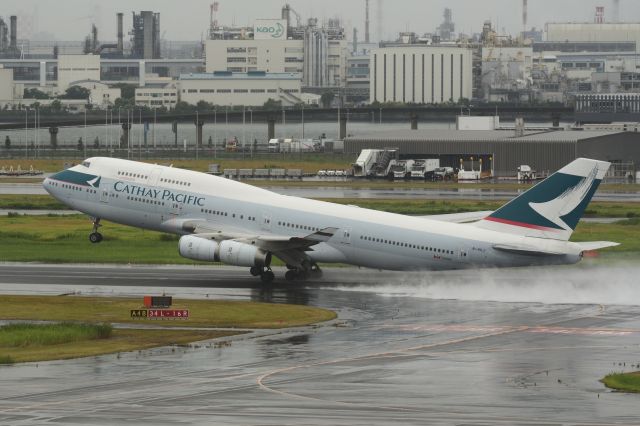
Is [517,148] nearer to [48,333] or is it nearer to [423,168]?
[423,168]

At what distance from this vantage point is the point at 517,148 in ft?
603

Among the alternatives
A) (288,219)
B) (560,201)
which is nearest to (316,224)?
(288,219)

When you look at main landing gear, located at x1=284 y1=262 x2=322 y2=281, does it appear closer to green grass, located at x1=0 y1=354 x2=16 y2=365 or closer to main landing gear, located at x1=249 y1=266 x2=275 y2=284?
main landing gear, located at x1=249 y1=266 x2=275 y2=284

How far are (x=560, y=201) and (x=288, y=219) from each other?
1428 cm

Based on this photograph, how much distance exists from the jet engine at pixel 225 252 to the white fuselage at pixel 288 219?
2.75m

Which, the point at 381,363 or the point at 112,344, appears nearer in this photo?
the point at 381,363

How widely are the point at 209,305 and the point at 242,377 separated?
1841 centimetres

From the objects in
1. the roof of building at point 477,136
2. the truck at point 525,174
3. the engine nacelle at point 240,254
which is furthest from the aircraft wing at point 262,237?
the roof of building at point 477,136

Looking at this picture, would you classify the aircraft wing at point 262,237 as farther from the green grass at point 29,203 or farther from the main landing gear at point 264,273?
the green grass at point 29,203

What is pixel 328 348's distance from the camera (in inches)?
2101

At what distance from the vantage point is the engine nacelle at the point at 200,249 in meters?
72.4

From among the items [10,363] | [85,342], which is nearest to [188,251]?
[85,342]

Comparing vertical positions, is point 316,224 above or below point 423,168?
above

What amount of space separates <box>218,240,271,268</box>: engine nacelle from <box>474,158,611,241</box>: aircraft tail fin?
12715 mm
